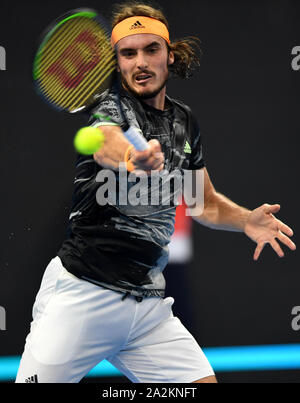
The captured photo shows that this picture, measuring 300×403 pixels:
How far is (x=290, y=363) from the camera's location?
3.53m

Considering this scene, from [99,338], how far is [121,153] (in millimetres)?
662

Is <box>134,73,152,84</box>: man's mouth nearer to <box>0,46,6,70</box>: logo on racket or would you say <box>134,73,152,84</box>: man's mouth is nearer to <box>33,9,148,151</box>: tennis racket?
<box>33,9,148,151</box>: tennis racket

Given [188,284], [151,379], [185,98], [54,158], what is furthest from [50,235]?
[151,379]

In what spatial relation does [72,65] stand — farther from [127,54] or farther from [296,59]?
[296,59]

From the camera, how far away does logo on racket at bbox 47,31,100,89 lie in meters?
1.91

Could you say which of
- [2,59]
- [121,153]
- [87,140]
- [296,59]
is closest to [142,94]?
[121,153]

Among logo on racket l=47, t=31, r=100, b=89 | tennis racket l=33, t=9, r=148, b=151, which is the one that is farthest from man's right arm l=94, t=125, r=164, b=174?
logo on racket l=47, t=31, r=100, b=89

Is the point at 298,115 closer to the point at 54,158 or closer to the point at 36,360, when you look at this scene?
the point at 54,158

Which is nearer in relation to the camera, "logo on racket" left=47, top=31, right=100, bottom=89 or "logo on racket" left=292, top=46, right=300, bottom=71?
"logo on racket" left=47, top=31, right=100, bottom=89

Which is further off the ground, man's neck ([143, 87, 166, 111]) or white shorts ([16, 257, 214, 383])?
man's neck ([143, 87, 166, 111])

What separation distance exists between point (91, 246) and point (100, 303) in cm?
18

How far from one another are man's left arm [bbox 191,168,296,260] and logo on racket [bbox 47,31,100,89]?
65 cm

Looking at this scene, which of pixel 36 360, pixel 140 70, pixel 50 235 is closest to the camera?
pixel 36 360

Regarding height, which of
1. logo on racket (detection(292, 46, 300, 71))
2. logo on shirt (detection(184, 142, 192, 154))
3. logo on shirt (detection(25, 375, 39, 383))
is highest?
logo on racket (detection(292, 46, 300, 71))
